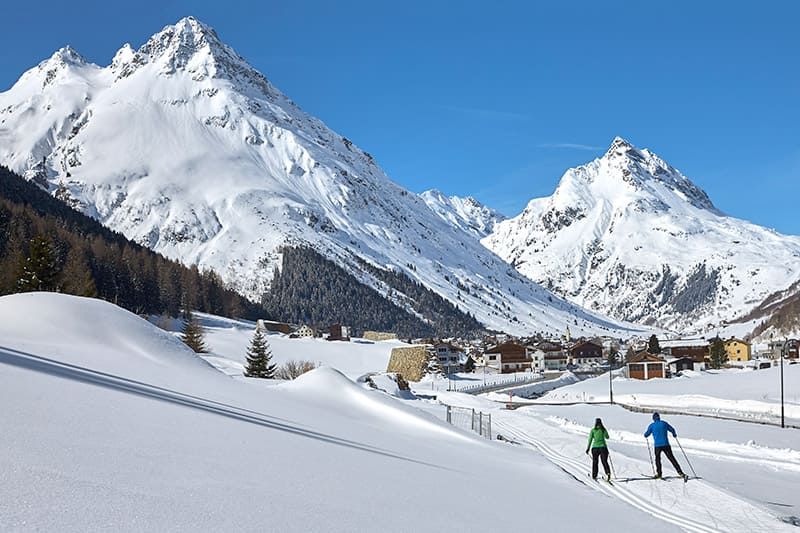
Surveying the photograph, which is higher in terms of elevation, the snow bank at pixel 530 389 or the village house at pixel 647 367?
the village house at pixel 647 367

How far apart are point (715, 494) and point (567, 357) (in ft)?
477

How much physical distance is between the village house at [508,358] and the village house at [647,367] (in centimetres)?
3086

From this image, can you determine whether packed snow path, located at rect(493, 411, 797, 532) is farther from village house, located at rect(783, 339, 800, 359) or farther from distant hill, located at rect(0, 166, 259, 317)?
village house, located at rect(783, 339, 800, 359)

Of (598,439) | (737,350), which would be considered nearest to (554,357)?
(737,350)

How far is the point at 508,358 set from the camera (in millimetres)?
139250

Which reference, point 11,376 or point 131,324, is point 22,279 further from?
point 11,376

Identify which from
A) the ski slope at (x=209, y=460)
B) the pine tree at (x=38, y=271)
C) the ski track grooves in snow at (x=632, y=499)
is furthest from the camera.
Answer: the pine tree at (x=38, y=271)

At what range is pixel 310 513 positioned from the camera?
7.14 m

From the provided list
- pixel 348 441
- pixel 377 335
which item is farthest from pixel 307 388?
pixel 377 335

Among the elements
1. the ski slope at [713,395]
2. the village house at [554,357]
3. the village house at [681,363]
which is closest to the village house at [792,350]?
the village house at [681,363]

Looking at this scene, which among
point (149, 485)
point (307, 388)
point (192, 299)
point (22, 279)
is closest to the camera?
point (149, 485)

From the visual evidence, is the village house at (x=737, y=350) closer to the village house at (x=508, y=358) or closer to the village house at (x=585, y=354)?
the village house at (x=585, y=354)

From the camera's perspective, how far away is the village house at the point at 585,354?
160500 mm

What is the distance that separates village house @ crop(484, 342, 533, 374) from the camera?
139m
